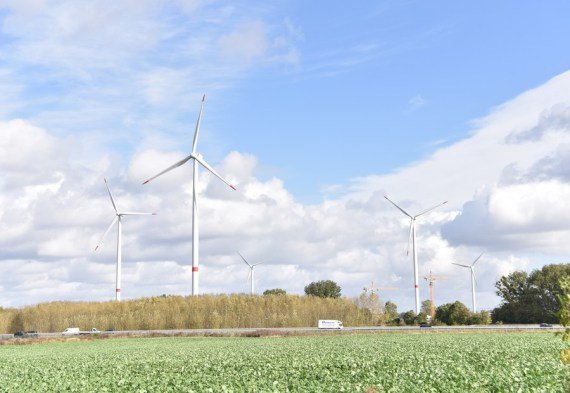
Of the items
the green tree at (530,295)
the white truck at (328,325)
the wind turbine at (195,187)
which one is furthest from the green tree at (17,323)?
the green tree at (530,295)

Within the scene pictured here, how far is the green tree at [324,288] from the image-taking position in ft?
554

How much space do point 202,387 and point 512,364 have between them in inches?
685

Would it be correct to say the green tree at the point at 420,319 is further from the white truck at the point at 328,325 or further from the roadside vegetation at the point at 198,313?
the white truck at the point at 328,325

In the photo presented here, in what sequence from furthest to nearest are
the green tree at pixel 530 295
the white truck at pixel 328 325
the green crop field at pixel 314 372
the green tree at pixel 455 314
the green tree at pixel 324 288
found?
the green tree at pixel 324 288 → the green tree at pixel 530 295 → the green tree at pixel 455 314 → the white truck at pixel 328 325 → the green crop field at pixel 314 372

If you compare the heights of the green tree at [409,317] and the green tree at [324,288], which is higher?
the green tree at [324,288]

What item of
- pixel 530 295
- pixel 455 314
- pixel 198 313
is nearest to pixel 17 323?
pixel 198 313

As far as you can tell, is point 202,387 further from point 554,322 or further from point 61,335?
point 554,322

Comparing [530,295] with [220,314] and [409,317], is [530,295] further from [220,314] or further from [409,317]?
[220,314]

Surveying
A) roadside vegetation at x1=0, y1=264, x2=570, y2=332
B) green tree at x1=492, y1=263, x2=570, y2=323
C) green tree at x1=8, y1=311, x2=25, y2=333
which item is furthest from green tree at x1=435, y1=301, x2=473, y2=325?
green tree at x1=8, y1=311, x2=25, y2=333

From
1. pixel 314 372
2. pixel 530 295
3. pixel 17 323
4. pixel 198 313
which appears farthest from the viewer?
pixel 530 295

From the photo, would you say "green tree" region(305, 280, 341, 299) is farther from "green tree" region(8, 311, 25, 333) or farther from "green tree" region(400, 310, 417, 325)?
"green tree" region(8, 311, 25, 333)

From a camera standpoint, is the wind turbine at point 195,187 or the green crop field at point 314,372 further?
the wind turbine at point 195,187

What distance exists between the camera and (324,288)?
169m

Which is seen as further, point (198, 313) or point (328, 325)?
point (198, 313)
